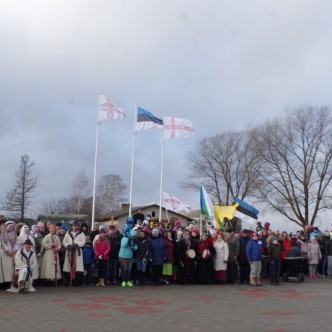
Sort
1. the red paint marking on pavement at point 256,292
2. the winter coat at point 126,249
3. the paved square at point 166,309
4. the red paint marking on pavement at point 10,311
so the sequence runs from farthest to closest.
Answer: the winter coat at point 126,249
the red paint marking on pavement at point 256,292
the red paint marking on pavement at point 10,311
the paved square at point 166,309

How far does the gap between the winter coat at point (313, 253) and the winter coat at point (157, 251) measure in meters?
7.59

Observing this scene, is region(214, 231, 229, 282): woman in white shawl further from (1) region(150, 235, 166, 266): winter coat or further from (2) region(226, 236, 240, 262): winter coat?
(1) region(150, 235, 166, 266): winter coat

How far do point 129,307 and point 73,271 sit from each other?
13.5ft

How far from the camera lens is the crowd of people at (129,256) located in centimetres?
1399

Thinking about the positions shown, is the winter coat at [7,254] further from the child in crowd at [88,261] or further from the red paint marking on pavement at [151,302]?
the red paint marking on pavement at [151,302]

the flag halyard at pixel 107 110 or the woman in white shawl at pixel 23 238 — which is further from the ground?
the flag halyard at pixel 107 110

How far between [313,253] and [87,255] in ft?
33.3

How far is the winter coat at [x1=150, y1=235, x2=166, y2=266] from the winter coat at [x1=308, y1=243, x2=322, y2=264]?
24.9 feet

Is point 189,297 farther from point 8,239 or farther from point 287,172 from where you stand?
point 287,172

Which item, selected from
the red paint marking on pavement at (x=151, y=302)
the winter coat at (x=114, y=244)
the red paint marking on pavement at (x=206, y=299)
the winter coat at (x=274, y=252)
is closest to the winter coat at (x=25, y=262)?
the winter coat at (x=114, y=244)

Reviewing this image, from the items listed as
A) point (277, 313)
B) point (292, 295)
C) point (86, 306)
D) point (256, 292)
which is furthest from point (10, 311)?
point (292, 295)

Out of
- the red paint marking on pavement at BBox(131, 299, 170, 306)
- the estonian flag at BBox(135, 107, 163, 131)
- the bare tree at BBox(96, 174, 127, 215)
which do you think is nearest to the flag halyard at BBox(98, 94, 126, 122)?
the estonian flag at BBox(135, 107, 163, 131)

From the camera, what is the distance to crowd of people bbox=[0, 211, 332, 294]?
14.0 m

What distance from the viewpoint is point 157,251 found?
1588cm
